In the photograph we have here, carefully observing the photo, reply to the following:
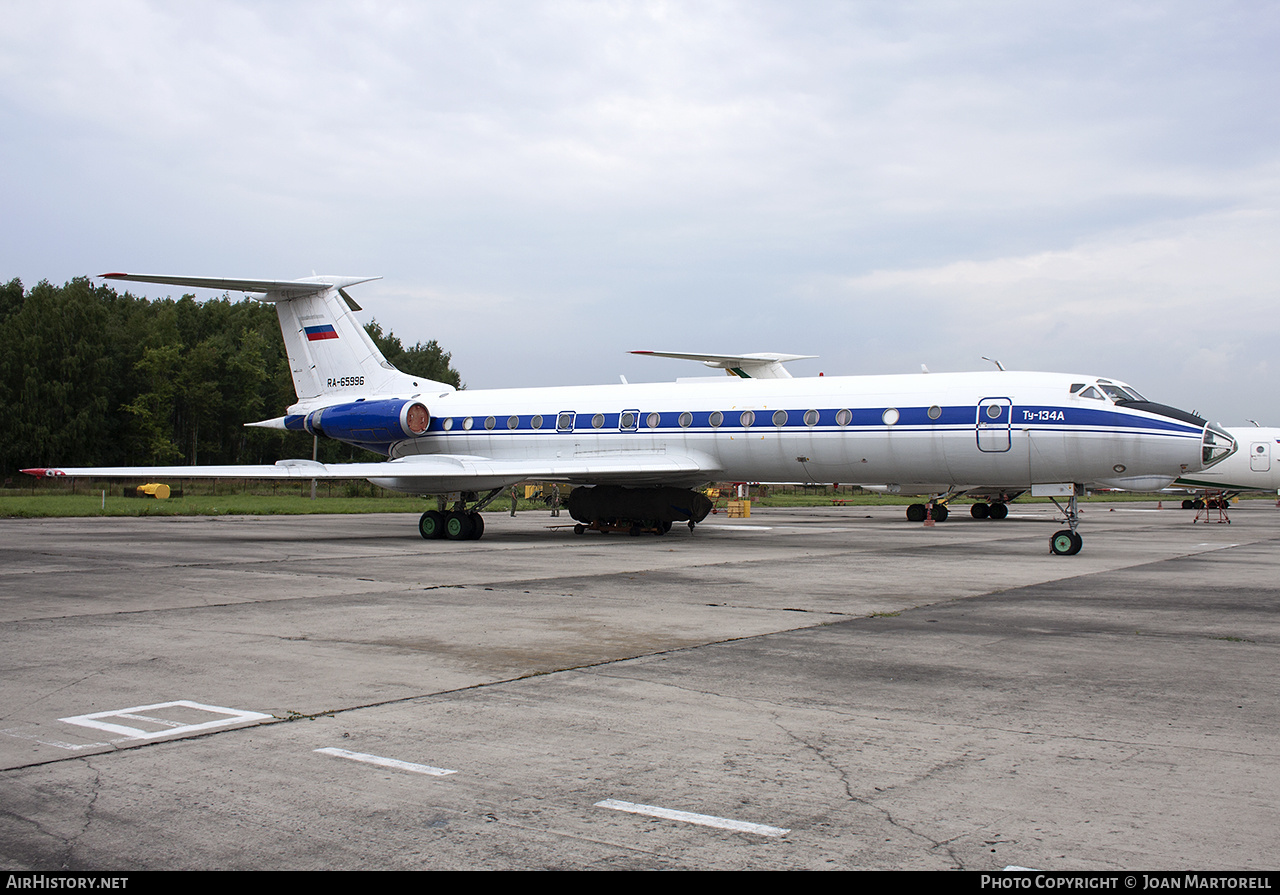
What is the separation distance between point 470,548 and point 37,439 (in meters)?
56.7

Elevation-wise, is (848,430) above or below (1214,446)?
above

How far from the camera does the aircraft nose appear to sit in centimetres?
1628

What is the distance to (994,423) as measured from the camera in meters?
17.4

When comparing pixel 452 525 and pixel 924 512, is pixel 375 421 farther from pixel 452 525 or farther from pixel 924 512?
pixel 924 512

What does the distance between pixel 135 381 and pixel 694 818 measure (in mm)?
77855

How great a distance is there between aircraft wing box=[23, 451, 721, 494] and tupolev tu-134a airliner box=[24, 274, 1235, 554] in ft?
0.15

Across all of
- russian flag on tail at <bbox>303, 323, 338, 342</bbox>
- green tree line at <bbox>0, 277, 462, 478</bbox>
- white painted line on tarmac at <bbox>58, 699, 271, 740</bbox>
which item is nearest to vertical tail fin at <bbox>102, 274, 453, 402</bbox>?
russian flag on tail at <bbox>303, 323, 338, 342</bbox>

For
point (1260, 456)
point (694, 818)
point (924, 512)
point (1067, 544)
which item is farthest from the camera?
point (1260, 456)

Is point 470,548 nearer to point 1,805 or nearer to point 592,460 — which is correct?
point 592,460

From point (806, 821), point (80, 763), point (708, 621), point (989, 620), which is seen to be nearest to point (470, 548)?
point (708, 621)

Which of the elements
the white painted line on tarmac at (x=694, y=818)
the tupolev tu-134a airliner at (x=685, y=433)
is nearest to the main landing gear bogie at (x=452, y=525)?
the tupolev tu-134a airliner at (x=685, y=433)

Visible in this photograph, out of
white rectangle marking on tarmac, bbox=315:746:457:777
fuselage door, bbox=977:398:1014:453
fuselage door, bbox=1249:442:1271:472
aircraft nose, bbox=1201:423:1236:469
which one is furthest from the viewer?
fuselage door, bbox=1249:442:1271:472

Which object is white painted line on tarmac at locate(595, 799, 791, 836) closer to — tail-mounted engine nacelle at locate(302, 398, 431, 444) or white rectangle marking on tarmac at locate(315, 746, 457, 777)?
white rectangle marking on tarmac at locate(315, 746, 457, 777)

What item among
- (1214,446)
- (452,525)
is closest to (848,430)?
(1214,446)
